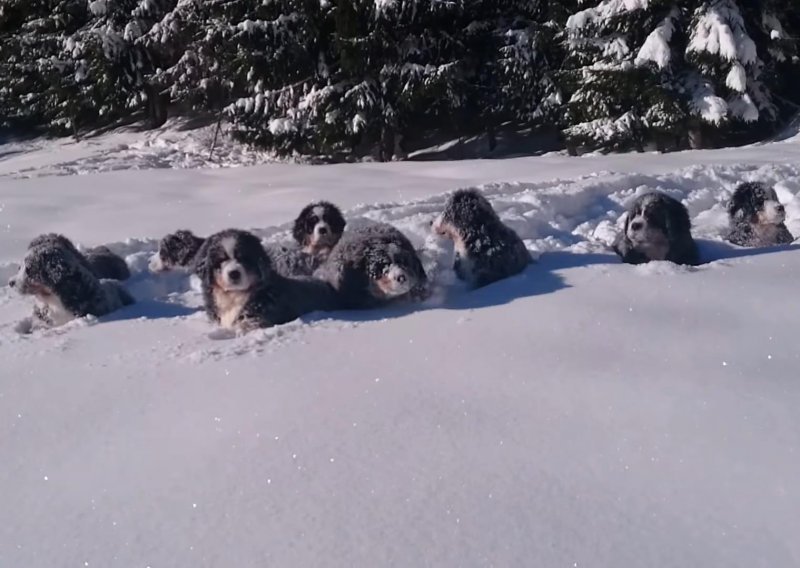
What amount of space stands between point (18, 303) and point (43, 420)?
263cm

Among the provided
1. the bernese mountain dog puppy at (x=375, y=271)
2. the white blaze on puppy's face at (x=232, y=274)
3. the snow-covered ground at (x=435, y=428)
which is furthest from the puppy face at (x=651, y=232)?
the white blaze on puppy's face at (x=232, y=274)

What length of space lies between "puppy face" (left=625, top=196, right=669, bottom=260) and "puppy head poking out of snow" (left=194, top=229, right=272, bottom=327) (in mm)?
2729

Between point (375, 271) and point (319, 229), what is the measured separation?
114 cm

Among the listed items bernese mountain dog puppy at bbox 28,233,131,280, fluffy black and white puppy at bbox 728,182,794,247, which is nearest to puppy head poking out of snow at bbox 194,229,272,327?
bernese mountain dog puppy at bbox 28,233,131,280

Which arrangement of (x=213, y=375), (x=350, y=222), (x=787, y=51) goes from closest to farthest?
(x=213, y=375) → (x=350, y=222) → (x=787, y=51)

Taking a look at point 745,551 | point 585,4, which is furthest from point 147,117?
point 745,551

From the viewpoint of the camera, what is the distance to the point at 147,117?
84.3ft

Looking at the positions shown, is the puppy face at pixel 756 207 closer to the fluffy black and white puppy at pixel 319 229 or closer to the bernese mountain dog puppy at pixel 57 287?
the fluffy black and white puppy at pixel 319 229

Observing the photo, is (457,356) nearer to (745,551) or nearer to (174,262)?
(745,551)

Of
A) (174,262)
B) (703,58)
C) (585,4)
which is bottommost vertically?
(174,262)

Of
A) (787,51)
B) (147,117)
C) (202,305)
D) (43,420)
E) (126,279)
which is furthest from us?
(147,117)

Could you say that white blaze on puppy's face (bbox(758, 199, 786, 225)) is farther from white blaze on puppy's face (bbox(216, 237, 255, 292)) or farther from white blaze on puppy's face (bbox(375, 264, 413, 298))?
white blaze on puppy's face (bbox(216, 237, 255, 292))

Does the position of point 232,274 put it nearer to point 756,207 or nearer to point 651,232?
point 651,232

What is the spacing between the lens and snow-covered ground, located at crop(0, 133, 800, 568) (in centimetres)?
282
